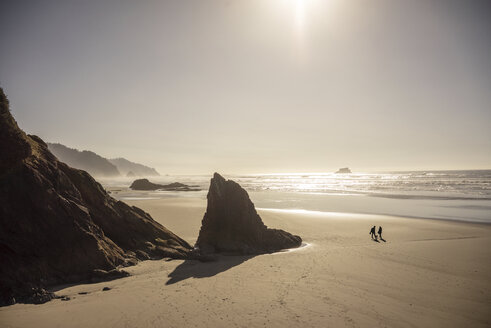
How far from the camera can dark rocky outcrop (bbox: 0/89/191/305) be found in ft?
35.2

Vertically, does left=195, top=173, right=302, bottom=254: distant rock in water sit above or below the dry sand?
above

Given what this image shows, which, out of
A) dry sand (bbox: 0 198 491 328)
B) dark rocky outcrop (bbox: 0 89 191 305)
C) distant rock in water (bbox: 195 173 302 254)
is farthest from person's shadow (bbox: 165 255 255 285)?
dark rocky outcrop (bbox: 0 89 191 305)

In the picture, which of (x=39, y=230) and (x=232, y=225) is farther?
(x=232, y=225)

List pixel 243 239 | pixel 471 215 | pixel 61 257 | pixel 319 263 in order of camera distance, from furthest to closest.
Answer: pixel 471 215 → pixel 243 239 → pixel 319 263 → pixel 61 257

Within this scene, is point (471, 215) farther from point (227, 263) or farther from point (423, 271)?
point (227, 263)

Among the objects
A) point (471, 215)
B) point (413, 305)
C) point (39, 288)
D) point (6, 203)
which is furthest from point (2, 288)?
point (471, 215)

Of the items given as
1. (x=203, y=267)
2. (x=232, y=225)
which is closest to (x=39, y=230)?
(x=203, y=267)

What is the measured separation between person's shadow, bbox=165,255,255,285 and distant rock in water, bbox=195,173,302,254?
144 cm

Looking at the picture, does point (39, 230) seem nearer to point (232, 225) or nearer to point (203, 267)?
point (203, 267)

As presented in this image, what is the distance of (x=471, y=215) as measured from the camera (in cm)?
3534

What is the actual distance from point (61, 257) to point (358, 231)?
2489 centimetres

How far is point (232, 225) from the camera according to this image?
65.6ft

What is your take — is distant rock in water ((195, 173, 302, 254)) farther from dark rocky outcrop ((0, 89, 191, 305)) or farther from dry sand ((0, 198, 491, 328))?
dark rocky outcrop ((0, 89, 191, 305))

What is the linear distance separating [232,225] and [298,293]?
8.87 meters
